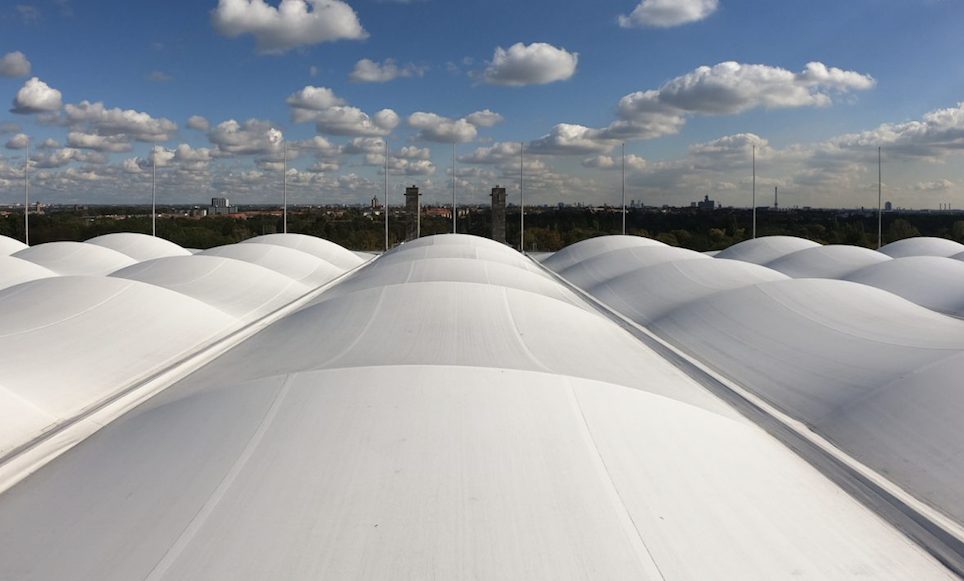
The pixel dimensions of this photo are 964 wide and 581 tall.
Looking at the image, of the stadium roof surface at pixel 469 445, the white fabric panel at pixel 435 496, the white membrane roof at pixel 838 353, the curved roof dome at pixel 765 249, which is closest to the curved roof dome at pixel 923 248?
the curved roof dome at pixel 765 249

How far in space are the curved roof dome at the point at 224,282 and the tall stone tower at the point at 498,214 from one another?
2216 cm

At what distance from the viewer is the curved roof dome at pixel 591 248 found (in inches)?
1346

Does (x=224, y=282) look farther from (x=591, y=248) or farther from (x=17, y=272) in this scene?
(x=591, y=248)

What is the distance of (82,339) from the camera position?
1384 cm

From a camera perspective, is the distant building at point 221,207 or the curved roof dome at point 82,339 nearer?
the curved roof dome at point 82,339

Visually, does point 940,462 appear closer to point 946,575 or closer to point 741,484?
point 946,575

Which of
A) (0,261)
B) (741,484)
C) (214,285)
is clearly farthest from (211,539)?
(0,261)

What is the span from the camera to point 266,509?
5.62m

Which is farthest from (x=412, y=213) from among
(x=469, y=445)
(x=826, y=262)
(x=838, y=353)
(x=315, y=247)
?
(x=469, y=445)

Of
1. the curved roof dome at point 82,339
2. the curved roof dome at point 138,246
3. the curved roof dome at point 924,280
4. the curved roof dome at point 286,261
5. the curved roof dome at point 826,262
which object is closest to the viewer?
the curved roof dome at point 82,339

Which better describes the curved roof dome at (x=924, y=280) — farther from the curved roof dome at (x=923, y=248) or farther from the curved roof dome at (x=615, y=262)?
the curved roof dome at (x=923, y=248)

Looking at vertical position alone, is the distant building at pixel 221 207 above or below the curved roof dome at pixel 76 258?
above

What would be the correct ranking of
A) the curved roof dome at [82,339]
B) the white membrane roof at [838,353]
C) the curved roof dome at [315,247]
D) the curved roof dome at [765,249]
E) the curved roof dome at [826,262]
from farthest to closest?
the curved roof dome at [765,249]
the curved roof dome at [315,247]
the curved roof dome at [826,262]
the curved roof dome at [82,339]
the white membrane roof at [838,353]

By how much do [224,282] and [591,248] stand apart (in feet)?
63.8
